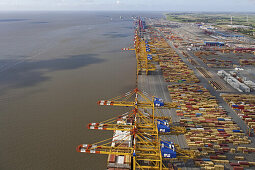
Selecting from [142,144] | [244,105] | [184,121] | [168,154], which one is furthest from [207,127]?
[244,105]

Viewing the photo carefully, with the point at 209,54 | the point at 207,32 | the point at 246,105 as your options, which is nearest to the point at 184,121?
the point at 246,105

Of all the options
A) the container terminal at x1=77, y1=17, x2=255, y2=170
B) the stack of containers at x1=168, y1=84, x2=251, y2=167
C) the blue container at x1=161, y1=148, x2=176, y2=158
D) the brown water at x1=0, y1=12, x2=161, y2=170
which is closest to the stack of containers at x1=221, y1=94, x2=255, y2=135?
the container terminal at x1=77, y1=17, x2=255, y2=170

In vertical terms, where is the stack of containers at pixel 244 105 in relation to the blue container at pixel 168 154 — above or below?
above

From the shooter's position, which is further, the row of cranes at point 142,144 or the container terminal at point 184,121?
the container terminal at point 184,121

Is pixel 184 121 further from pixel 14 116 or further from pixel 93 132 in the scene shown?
pixel 14 116

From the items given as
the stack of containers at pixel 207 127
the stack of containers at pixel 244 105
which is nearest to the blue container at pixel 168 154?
the stack of containers at pixel 207 127

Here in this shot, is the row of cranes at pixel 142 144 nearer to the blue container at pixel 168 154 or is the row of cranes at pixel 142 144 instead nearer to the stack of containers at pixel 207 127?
the blue container at pixel 168 154
